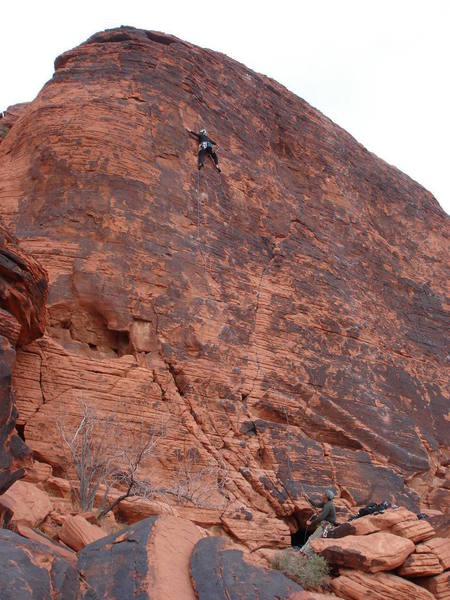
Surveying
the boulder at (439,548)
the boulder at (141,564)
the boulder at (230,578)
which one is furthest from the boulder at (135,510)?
the boulder at (439,548)

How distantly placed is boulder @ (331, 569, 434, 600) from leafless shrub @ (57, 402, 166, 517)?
3763 mm

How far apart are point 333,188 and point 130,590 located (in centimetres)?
1854

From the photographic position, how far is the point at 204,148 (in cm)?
1898

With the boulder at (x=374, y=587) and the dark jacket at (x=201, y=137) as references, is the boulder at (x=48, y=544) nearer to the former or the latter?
the boulder at (x=374, y=587)

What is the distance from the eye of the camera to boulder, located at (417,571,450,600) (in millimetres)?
10711

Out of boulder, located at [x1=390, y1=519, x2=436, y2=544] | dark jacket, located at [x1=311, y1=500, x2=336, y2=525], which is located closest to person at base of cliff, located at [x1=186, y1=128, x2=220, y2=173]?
dark jacket, located at [x1=311, y1=500, x2=336, y2=525]

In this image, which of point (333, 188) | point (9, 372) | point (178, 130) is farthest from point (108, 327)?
point (333, 188)

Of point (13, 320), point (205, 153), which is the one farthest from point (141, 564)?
point (205, 153)

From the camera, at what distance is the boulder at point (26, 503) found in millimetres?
9742

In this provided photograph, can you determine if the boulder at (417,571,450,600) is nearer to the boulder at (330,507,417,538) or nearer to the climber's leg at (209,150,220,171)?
the boulder at (330,507,417,538)

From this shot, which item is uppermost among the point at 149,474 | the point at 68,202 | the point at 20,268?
the point at 68,202

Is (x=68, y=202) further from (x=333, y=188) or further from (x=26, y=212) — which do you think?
(x=333, y=188)

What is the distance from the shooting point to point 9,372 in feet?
34.5

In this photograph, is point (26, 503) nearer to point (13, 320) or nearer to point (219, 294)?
point (13, 320)
